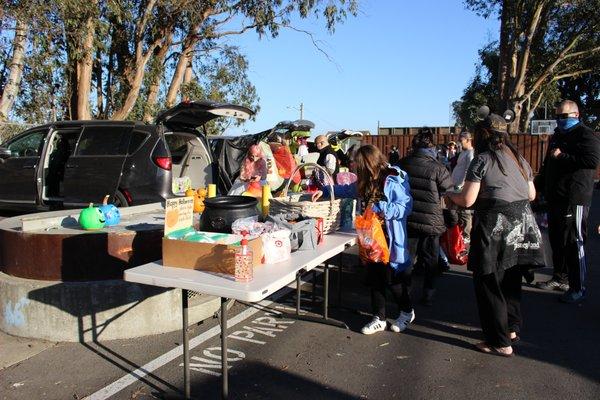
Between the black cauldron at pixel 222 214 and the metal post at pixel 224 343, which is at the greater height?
the black cauldron at pixel 222 214

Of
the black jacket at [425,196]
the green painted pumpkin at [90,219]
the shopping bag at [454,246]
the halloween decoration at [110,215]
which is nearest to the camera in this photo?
the green painted pumpkin at [90,219]

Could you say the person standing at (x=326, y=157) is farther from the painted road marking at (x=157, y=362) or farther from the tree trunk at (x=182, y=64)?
the tree trunk at (x=182, y=64)

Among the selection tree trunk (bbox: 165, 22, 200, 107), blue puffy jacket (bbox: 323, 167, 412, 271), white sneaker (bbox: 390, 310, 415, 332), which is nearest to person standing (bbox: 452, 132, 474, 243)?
white sneaker (bbox: 390, 310, 415, 332)

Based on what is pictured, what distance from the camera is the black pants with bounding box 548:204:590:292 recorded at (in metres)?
5.29

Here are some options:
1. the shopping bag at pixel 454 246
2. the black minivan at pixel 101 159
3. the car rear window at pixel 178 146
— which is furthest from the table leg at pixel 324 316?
the car rear window at pixel 178 146

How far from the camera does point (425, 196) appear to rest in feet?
15.9

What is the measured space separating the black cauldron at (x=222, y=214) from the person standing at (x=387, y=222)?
1097 mm

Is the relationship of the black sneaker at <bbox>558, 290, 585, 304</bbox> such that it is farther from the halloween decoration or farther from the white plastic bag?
the halloween decoration

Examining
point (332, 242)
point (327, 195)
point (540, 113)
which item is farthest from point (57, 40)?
point (540, 113)

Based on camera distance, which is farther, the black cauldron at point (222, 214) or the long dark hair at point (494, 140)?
the long dark hair at point (494, 140)

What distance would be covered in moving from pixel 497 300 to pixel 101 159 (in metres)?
5.51

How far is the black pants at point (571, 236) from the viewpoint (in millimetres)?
5289

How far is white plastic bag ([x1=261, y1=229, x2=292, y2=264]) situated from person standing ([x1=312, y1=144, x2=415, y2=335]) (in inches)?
39.4

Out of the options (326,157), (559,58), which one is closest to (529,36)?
(559,58)
